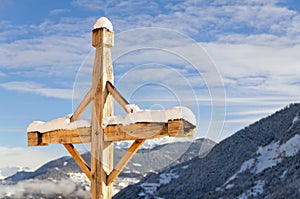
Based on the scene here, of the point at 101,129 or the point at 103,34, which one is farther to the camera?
the point at 103,34

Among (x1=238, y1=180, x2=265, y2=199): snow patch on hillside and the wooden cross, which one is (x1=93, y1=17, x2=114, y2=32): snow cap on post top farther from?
(x1=238, y1=180, x2=265, y2=199): snow patch on hillside

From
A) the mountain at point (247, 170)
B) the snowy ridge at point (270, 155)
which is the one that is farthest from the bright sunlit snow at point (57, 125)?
the snowy ridge at point (270, 155)

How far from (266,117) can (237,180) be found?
1015 inches

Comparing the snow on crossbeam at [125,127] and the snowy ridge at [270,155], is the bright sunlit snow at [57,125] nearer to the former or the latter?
the snow on crossbeam at [125,127]

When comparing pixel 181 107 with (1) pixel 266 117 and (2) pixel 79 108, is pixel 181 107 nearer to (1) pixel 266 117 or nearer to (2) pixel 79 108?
(2) pixel 79 108

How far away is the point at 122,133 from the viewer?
587 cm

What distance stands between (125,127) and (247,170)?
8630 centimetres

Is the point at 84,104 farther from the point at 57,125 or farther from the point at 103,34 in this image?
the point at 103,34

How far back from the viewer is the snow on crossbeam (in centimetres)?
533

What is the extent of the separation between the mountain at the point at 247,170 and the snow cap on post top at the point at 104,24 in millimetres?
55761

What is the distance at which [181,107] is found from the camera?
17.6ft

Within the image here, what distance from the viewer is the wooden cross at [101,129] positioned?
5.94 metres

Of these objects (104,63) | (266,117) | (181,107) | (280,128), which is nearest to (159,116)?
(181,107)

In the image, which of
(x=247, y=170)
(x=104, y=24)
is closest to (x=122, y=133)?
(x=104, y=24)
